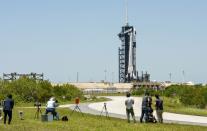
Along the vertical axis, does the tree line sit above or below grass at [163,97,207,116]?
above

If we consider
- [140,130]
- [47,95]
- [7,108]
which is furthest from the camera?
[47,95]

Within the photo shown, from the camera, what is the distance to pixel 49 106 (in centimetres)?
3628

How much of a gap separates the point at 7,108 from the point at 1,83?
178 ft

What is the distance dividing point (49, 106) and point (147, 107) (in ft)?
22.0

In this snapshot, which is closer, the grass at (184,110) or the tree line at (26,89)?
the grass at (184,110)

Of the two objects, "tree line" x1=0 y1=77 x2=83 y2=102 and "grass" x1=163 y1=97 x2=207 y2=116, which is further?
"tree line" x1=0 y1=77 x2=83 y2=102

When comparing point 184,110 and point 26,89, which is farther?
point 26,89

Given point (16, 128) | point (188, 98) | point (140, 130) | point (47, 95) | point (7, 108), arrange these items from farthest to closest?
point (47, 95)
point (188, 98)
point (7, 108)
point (16, 128)
point (140, 130)

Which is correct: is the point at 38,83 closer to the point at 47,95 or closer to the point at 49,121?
the point at 47,95

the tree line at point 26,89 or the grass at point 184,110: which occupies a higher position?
the tree line at point 26,89

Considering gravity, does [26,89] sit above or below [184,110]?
above

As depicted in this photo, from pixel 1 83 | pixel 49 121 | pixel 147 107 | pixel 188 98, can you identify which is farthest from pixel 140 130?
pixel 1 83

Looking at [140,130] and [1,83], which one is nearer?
[140,130]

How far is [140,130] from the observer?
27.7m
